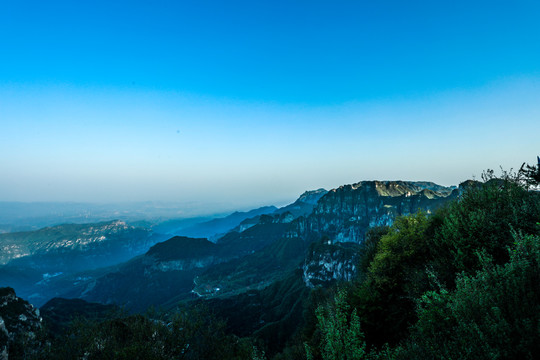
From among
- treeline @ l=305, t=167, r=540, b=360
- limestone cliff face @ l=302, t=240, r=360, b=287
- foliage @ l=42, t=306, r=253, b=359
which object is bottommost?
limestone cliff face @ l=302, t=240, r=360, b=287

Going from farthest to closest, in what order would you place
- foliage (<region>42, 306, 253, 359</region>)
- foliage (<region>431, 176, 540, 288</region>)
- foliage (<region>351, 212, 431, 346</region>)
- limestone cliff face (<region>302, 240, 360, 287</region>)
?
limestone cliff face (<region>302, 240, 360, 287</region>)
foliage (<region>351, 212, 431, 346</region>)
foliage (<region>42, 306, 253, 359</region>)
foliage (<region>431, 176, 540, 288</region>)

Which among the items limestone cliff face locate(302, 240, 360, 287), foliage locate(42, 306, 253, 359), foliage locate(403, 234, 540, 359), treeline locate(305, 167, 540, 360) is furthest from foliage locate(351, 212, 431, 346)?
limestone cliff face locate(302, 240, 360, 287)

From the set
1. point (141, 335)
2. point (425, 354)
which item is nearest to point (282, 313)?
point (141, 335)

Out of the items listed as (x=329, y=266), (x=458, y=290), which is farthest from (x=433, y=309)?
(x=329, y=266)

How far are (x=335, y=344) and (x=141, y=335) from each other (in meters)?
18.1

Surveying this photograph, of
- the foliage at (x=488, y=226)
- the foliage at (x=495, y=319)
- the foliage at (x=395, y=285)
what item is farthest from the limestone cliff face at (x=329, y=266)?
the foliage at (x=495, y=319)

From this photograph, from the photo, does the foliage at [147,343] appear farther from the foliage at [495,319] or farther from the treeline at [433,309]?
the foliage at [495,319]

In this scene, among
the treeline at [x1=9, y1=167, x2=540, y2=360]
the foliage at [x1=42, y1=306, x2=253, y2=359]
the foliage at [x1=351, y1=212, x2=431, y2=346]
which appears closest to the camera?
the treeline at [x1=9, y1=167, x2=540, y2=360]

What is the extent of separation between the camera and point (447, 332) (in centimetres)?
1127

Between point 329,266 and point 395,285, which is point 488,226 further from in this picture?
point 329,266

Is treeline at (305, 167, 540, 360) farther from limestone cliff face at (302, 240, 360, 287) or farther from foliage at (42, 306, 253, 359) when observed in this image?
limestone cliff face at (302, 240, 360, 287)

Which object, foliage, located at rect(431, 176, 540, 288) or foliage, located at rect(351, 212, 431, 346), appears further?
foliage, located at rect(351, 212, 431, 346)

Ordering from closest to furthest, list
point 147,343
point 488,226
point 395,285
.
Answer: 1. point 147,343
2. point 488,226
3. point 395,285

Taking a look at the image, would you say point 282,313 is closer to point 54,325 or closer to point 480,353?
point 54,325
